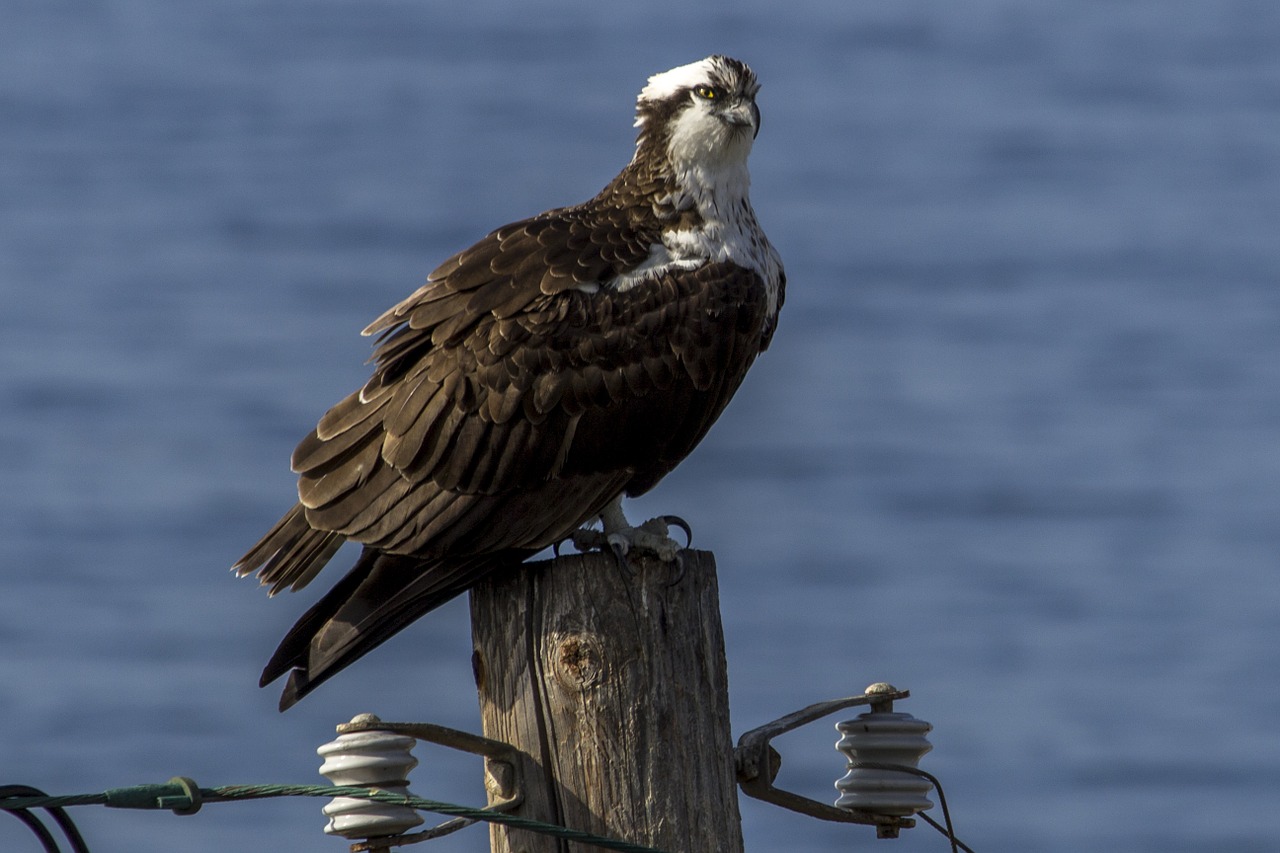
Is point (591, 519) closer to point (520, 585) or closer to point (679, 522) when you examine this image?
point (679, 522)

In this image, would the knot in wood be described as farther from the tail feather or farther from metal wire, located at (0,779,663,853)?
A: the tail feather

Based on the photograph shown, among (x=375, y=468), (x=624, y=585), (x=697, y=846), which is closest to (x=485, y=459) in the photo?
(x=375, y=468)

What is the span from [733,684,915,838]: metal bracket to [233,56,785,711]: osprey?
2.00ft

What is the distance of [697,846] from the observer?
152 inches

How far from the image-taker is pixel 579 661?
393cm

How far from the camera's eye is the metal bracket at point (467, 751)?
3842mm

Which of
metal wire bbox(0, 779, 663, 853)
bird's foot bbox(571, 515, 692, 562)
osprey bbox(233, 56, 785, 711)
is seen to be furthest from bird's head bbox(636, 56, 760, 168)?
metal wire bbox(0, 779, 663, 853)

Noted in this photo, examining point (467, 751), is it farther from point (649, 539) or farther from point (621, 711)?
point (649, 539)

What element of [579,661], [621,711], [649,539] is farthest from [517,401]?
[621,711]

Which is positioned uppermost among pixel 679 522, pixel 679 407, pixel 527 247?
pixel 527 247

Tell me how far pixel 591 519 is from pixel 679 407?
0.47 metres

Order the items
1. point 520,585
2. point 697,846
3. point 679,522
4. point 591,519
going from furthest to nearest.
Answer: point 591,519 < point 679,522 < point 520,585 < point 697,846

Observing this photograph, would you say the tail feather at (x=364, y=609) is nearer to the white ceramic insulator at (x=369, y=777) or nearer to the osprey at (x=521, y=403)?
the osprey at (x=521, y=403)

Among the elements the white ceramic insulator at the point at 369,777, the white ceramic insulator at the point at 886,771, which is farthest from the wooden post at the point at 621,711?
the white ceramic insulator at the point at 886,771
